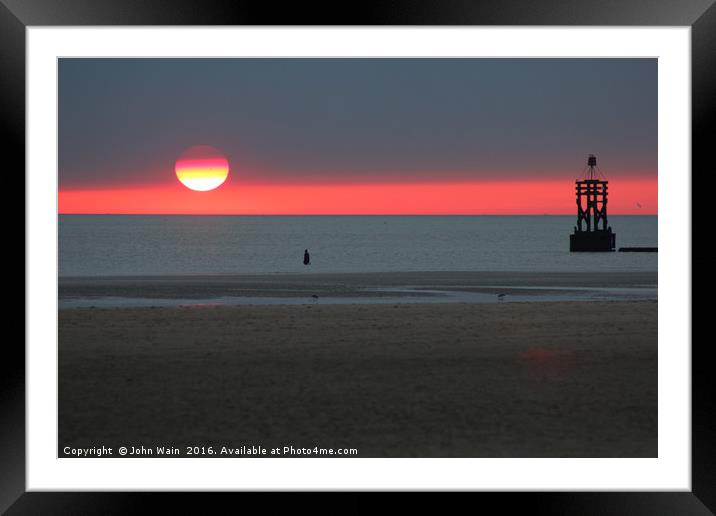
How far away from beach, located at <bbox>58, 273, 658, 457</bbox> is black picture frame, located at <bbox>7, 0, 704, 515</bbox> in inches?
74.2

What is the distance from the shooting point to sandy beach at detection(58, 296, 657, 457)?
25.8 feet

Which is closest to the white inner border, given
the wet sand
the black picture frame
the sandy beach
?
the black picture frame

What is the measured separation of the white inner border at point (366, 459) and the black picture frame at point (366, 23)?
0.27 ft

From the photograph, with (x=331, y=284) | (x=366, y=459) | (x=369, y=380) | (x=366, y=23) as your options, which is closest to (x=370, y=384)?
(x=369, y=380)

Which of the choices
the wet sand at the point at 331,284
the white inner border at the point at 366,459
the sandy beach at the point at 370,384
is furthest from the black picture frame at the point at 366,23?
the wet sand at the point at 331,284

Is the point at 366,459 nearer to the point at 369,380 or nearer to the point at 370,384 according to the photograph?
the point at 370,384

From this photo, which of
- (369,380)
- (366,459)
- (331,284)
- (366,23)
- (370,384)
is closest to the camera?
(366,23)

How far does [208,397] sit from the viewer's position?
9508mm

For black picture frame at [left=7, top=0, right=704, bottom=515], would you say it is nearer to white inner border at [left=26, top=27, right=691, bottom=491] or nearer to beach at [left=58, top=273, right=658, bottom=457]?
white inner border at [left=26, top=27, right=691, bottom=491]

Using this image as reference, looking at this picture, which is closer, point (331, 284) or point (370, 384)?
point (370, 384)

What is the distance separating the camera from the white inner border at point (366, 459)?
552 centimetres

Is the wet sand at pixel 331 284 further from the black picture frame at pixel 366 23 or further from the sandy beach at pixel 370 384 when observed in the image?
the black picture frame at pixel 366 23

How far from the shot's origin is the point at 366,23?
18.0ft

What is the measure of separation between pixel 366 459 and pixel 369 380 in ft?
15.4
